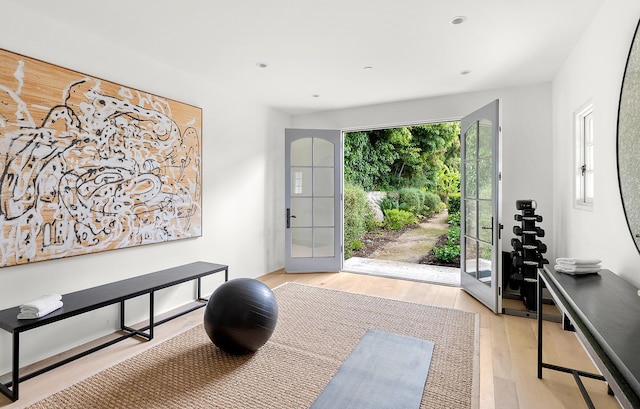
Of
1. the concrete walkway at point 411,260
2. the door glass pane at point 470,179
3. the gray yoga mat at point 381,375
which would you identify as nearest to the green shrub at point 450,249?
the concrete walkway at point 411,260

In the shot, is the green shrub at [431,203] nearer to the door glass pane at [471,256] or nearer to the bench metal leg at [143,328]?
the door glass pane at [471,256]

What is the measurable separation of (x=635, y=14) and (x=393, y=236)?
257 inches

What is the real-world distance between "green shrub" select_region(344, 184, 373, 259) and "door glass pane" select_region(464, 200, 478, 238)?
302cm

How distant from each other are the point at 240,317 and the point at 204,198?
1.93 meters

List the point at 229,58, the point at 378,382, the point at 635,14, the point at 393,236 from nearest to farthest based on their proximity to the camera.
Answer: the point at 635,14 → the point at 378,382 → the point at 229,58 → the point at 393,236

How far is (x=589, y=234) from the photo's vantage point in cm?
261

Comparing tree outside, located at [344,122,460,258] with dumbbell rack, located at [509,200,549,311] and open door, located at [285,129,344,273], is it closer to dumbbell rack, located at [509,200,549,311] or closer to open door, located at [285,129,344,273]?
open door, located at [285,129,344,273]

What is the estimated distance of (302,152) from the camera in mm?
5094

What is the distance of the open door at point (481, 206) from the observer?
3387 millimetres

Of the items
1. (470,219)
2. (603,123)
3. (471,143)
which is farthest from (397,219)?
(603,123)

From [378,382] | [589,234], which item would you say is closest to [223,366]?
[378,382]

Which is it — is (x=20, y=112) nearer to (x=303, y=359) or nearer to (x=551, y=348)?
(x=303, y=359)

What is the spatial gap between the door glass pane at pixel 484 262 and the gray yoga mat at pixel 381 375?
136 cm

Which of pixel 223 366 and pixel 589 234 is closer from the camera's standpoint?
pixel 223 366
